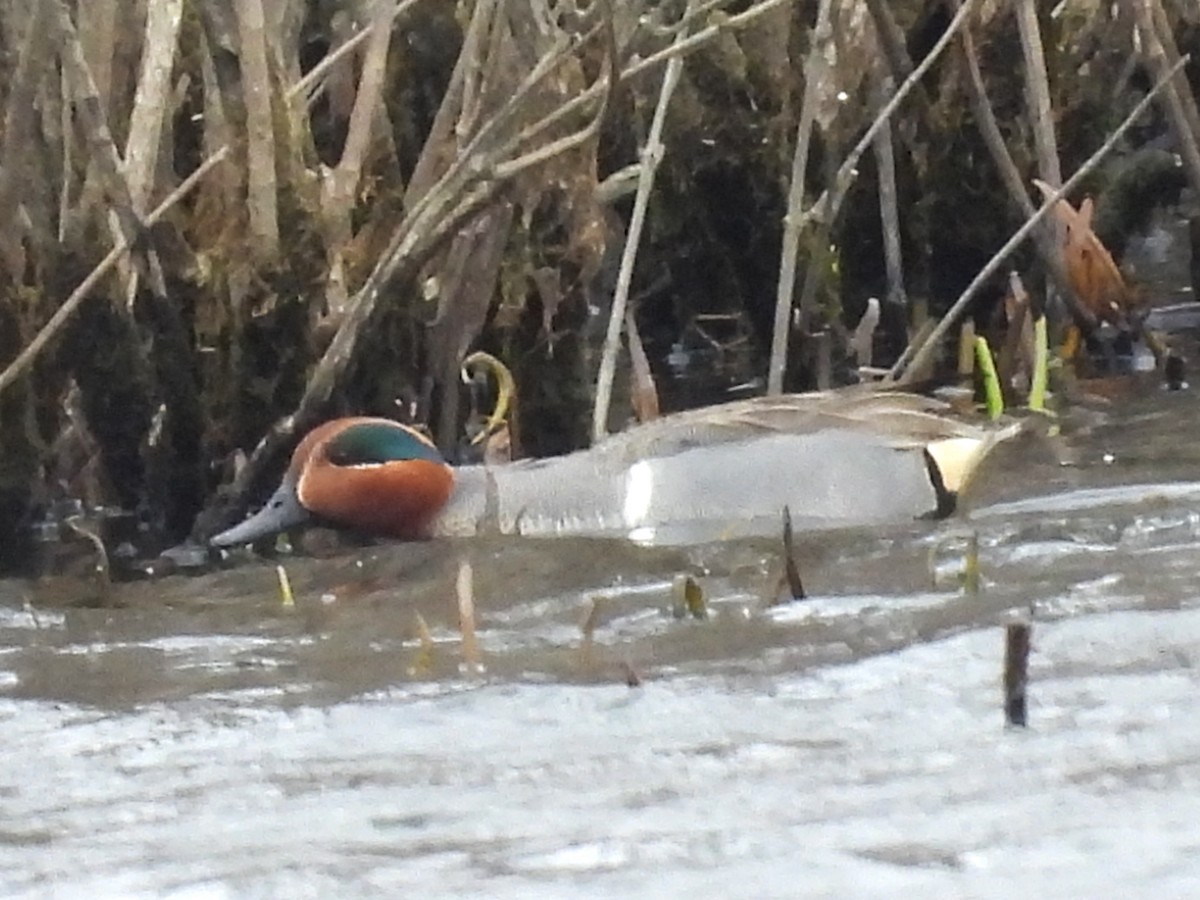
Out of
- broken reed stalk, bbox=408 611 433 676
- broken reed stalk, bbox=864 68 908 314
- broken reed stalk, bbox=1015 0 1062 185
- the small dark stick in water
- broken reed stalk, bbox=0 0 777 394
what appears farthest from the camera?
broken reed stalk, bbox=864 68 908 314

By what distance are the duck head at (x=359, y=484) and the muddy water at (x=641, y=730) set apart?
57 centimetres

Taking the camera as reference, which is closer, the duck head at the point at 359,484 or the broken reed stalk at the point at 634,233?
the duck head at the point at 359,484

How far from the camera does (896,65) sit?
21.7 ft

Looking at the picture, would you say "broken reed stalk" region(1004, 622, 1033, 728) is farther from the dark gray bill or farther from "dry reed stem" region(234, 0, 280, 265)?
"dry reed stem" region(234, 0, 280, 265)

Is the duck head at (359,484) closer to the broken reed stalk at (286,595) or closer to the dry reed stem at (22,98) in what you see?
the broken reed stalk at (286,595)

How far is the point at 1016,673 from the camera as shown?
3.10 m

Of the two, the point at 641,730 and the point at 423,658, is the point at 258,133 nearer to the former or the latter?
the point at 423,658

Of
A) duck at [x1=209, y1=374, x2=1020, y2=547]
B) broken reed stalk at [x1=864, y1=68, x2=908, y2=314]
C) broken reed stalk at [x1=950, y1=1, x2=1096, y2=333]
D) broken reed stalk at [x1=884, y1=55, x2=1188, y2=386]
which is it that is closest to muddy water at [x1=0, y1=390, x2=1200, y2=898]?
duck at [x1=209, y1=374, x2=1020, y2=547]

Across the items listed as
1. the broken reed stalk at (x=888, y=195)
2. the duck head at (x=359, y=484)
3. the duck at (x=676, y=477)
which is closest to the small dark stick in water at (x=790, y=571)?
the duck at (x=676, y=477)

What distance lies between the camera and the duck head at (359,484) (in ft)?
18.5

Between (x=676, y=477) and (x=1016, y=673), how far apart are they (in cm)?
251

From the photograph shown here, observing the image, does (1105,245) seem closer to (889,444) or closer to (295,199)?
(889,444)

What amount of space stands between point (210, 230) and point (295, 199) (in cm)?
25

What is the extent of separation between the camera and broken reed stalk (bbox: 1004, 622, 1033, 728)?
10.0 ft
